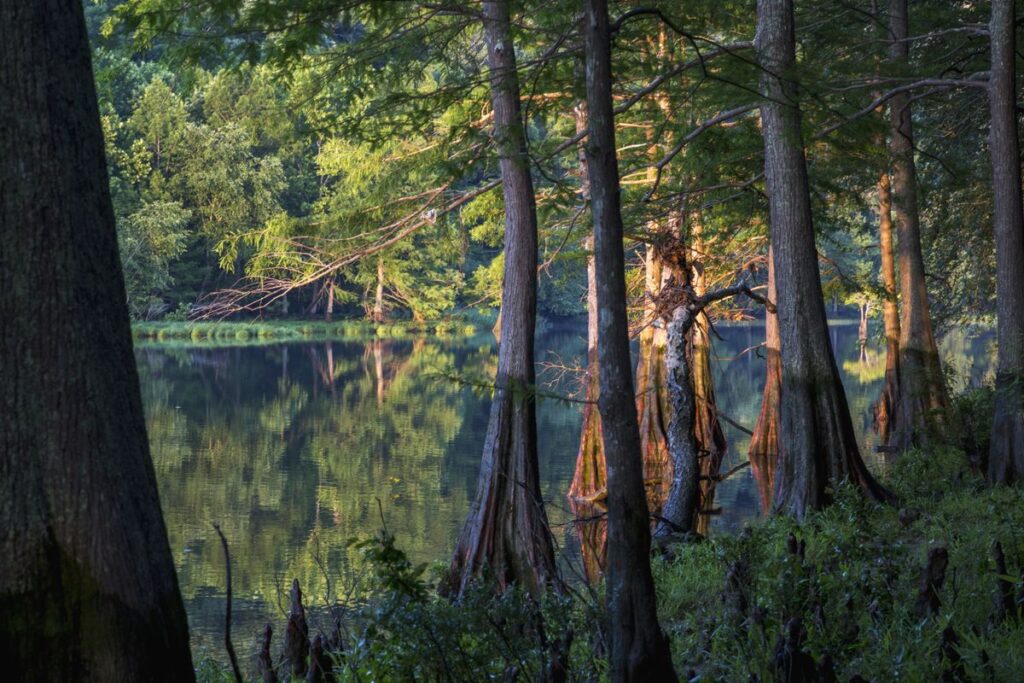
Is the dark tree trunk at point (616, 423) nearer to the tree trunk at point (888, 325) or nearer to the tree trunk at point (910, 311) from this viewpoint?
the tree trunk at point (910, 311)

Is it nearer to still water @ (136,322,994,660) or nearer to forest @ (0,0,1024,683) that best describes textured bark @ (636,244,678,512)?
forest @ (0,0,1024,683)

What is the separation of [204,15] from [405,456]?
1024 centimetres

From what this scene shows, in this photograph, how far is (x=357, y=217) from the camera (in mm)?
13070

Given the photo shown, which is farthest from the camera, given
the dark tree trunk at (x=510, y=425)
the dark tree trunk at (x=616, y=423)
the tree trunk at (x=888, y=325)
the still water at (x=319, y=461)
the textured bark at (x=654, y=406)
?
the tree trunk at (x=888, y=325)

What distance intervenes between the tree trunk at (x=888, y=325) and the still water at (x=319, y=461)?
84cm

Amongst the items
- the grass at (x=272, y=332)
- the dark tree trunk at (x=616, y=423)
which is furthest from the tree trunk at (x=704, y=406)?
the grass at (x=272, y=332)

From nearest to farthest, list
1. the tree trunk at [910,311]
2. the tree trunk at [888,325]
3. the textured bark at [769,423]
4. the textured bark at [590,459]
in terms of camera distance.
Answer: the tree trunk at [910,311]
the textured bark at [590,459]
the tree trunk at [888,325]
the textured bark at [769,423]

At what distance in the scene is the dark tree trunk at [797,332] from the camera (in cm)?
923

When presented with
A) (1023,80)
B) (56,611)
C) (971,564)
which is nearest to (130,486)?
(56,611)

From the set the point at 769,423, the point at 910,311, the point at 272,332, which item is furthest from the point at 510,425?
the point at 272,332

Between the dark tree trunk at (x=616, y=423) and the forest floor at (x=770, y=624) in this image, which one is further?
the dark tree trunk at (x=616, y=423)

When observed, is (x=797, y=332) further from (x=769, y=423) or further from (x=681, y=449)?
(x=769, y=423)

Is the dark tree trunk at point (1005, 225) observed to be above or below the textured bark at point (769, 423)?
above

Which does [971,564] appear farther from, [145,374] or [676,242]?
[145,374]
